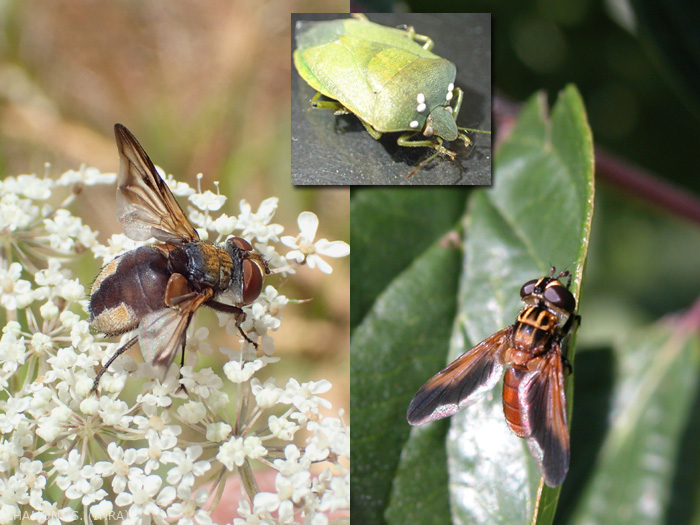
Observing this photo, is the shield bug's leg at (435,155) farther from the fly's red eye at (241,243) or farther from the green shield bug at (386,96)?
the fly's red eye at (241,243)

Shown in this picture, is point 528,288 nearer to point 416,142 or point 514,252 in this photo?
point 514,252

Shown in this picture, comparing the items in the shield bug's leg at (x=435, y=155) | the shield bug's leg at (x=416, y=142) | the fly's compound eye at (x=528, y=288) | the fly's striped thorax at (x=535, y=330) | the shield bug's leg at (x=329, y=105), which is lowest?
the fly's striped thorax at (x=535, y=330)

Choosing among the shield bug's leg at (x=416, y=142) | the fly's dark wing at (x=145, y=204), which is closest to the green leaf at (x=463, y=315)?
the shield bug's leg at (x=416, y=142)

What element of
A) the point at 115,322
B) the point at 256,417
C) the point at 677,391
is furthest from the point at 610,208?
the point at 115,322

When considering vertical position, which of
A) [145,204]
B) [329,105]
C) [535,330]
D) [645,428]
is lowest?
[645,428]

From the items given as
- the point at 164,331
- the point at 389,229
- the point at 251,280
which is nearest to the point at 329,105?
the point at 389,229

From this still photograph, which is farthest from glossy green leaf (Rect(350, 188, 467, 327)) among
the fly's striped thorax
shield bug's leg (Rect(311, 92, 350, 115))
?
the fly's striped thorax
